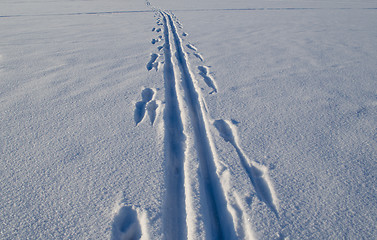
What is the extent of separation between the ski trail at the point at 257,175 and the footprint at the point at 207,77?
0.69 metres

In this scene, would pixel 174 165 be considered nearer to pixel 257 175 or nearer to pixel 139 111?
pixel 257 175

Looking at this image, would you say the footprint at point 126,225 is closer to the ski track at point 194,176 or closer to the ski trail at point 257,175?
the ski track at point 194,176

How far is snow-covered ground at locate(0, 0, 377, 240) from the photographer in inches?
43.3

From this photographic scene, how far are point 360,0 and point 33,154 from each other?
14.5 metres

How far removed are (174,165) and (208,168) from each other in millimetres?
196

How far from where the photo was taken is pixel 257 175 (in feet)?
4.42

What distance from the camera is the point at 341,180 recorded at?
1.29 meters

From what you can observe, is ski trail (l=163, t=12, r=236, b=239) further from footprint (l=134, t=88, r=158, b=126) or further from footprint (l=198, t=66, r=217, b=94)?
footprint (l=134, t=88, r=158, b=126)

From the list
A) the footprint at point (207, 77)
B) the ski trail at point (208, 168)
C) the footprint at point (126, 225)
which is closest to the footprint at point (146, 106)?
the ski trail at point (208, 168)

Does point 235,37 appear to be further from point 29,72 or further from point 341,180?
point 341,180

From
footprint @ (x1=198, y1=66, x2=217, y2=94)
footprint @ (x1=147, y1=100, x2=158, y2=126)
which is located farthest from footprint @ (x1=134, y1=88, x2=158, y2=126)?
footprint @ (x1=198, y1=66, x2=217, y2=94)

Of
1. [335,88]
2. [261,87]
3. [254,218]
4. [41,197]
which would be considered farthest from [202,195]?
[335,88]

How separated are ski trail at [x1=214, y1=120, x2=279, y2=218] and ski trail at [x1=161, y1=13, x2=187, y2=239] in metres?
0.31

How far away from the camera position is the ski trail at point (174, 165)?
1.10 metres
